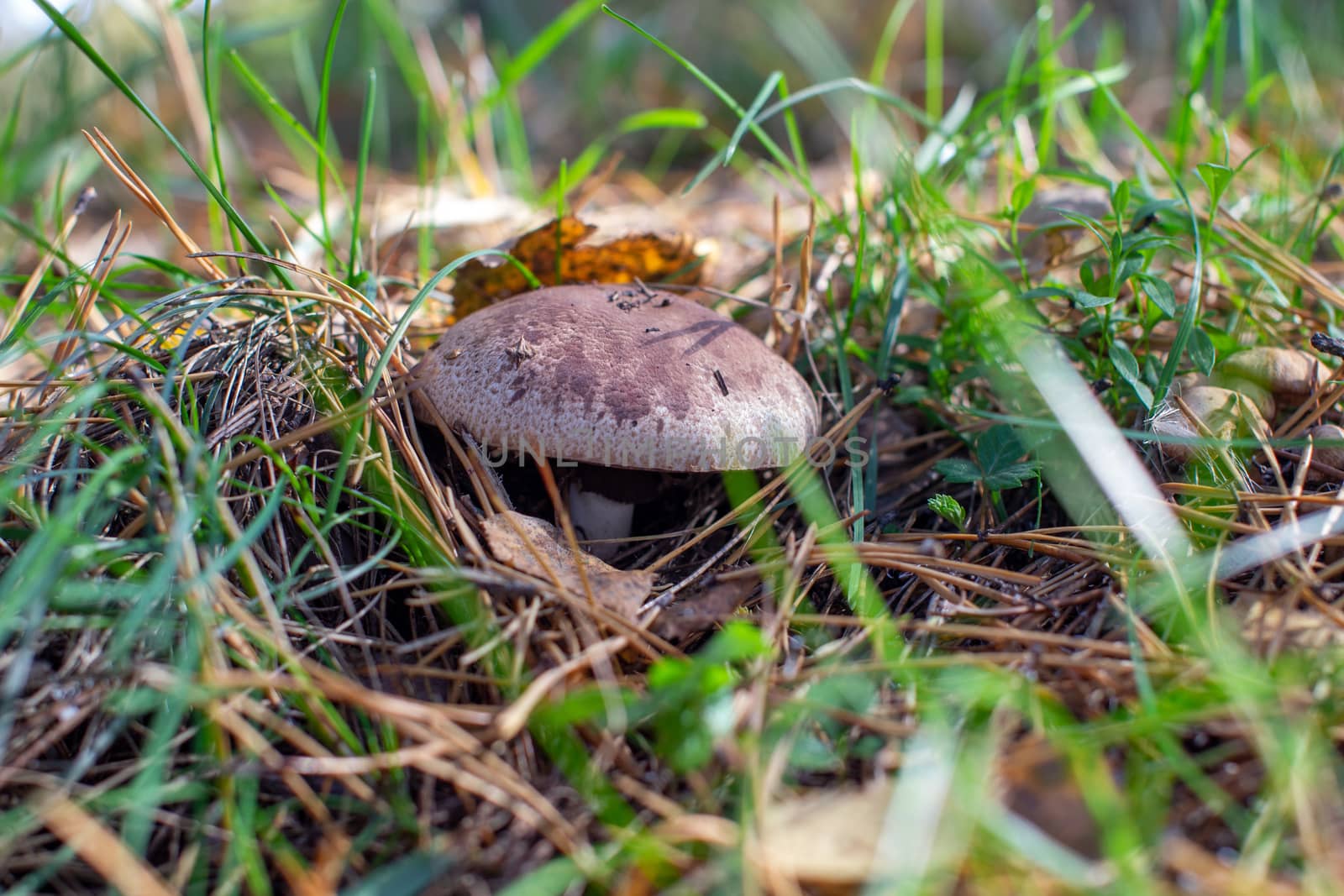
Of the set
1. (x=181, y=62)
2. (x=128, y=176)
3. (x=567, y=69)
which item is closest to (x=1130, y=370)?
(x=128, y=176)

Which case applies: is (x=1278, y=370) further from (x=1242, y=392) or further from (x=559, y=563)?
(x=559, y=563)

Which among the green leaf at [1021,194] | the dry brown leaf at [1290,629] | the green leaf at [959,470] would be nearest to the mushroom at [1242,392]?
the green leaf at [959,470]

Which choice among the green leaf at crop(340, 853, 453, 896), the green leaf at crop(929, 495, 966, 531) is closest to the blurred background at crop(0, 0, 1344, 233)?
the green leaf at crop(929, 495, 966, 531)

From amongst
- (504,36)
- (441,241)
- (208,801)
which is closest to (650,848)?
(208,801)

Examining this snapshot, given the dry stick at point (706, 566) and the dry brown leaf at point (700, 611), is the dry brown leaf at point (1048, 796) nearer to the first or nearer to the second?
the dry brown leaf at point (700, 611)

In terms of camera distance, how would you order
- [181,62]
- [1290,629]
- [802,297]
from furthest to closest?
[181,62]
[802,297]
[1290,629]

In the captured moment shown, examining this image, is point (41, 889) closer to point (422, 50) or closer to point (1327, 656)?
point (1327, 656)

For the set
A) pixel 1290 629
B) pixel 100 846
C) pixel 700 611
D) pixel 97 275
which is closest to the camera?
pixel 100 846
